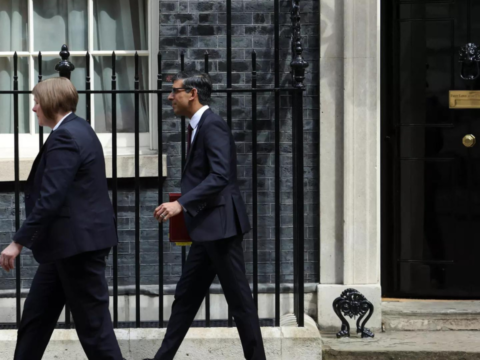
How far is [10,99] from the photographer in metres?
7.22

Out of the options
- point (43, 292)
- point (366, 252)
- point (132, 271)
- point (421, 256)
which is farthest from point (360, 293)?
point (43, 292)

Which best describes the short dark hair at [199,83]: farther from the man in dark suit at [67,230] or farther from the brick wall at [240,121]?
the brick wall at [240,121]

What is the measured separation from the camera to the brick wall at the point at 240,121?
6.89 meters

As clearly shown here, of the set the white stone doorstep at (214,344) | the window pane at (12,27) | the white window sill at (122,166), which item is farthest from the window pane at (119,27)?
the white stone doorstep at (214,344)

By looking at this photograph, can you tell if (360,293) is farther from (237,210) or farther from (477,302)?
(237,210)

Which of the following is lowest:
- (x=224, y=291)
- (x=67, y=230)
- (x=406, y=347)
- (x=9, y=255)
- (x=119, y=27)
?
(x=406, y=347)

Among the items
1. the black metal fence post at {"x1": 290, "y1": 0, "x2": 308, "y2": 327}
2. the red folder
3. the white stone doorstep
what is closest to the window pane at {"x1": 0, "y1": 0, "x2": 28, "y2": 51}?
the black metal fence post at {"x1": 290, "y1": 0, "x2": 308, "y2": 327}

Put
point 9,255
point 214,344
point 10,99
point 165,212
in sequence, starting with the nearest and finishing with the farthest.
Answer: point 9,255 < point 165,212 < point 214,344 < point 10,99

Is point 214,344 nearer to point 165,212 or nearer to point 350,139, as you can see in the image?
point 165,212

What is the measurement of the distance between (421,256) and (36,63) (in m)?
3.14

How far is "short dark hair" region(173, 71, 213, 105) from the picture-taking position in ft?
17.9

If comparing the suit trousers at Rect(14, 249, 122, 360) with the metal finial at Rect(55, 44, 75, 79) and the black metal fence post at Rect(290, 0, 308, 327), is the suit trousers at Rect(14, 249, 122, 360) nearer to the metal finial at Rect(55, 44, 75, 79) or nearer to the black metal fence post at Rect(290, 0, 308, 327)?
the metal finial at Rect(55, 44, 75, 79)

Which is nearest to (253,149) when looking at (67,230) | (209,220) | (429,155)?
A: (209,220)

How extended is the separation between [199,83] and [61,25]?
214cm
